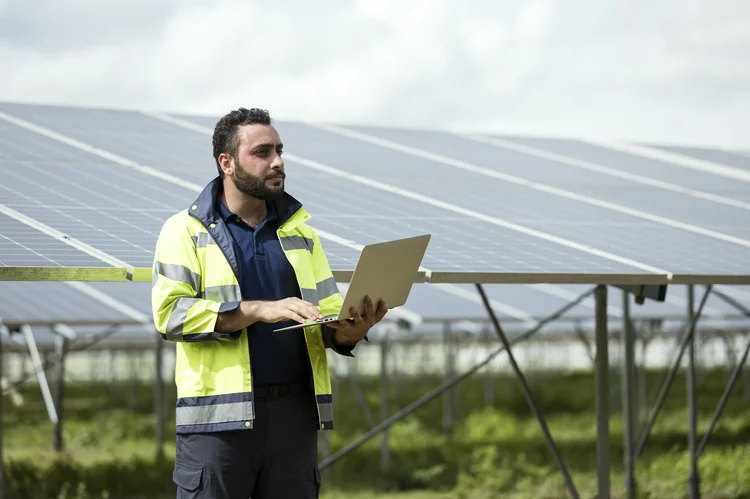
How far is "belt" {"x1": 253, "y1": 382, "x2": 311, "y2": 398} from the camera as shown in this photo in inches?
144

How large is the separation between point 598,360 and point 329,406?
3.45 m

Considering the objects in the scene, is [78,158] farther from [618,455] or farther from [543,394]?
[543,394]

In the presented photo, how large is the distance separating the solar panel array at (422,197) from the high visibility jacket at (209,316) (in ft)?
3.00

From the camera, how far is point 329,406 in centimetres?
378

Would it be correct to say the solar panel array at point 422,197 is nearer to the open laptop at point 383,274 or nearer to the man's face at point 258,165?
the man's face at point 258,165

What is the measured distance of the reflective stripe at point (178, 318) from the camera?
139 inches

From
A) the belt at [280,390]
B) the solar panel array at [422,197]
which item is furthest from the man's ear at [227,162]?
the solar panel array at [422,197]

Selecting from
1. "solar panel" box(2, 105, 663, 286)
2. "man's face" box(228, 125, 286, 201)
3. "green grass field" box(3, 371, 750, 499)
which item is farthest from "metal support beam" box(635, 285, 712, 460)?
"man's face" box(228, 125, 286, 201)

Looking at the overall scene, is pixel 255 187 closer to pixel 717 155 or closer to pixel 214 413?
pixel 214 413

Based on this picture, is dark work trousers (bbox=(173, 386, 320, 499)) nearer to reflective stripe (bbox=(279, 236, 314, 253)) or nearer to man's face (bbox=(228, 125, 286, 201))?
reflective stripe (bbox=(279, 236, 314, 253))

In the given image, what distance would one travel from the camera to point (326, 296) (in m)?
3.98

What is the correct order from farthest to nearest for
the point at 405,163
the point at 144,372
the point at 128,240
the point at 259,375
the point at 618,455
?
the point at 144,372 → the point at 618,455 → the point at 405,163 → the point at 128,240 → the point at 259,375

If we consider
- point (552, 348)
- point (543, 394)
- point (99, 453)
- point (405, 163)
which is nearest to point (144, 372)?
point (552, 348)

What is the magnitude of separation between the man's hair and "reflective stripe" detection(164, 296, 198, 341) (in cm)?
58
